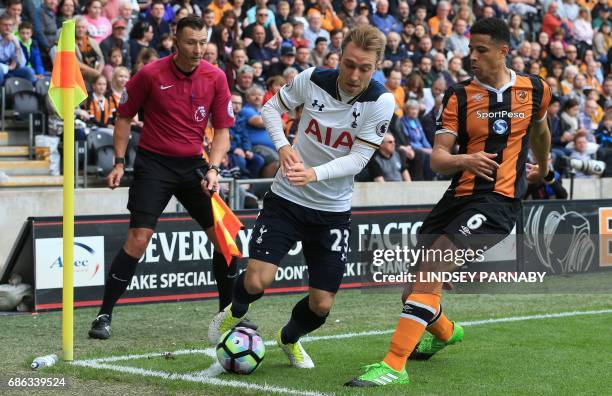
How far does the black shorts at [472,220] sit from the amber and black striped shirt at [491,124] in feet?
0.21

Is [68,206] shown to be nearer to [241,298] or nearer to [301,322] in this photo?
[241,298]

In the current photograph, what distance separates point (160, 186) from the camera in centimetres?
877

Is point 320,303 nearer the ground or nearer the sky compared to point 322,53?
nearer the ground

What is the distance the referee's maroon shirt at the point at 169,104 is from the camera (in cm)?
879

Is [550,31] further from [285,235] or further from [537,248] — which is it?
[285,235]

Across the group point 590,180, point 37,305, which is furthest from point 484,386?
point 590,180

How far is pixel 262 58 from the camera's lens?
17.4 metres

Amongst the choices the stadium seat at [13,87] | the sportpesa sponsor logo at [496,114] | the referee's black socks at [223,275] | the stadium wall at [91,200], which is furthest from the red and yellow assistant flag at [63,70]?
the stadium seat at [13,87]

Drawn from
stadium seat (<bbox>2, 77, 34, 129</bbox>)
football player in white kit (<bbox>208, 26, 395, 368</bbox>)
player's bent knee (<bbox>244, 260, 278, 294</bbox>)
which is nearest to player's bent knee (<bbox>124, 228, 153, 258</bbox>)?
football player in white kit (<bbox>208, 26, 395, 368</bbox>)

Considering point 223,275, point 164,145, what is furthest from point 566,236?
point 164,145

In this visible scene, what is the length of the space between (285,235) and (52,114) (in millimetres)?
8127

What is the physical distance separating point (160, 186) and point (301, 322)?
2147mm

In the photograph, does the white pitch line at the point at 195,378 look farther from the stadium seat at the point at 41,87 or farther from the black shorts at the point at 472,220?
the stadium seat at the point at 41,87

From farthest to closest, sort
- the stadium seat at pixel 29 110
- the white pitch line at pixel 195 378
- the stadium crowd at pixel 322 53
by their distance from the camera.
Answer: the stadium crowd at pixel 322 53 → the stadium seat at pixel 29 110 → the white pitch line at pixel 195 378
